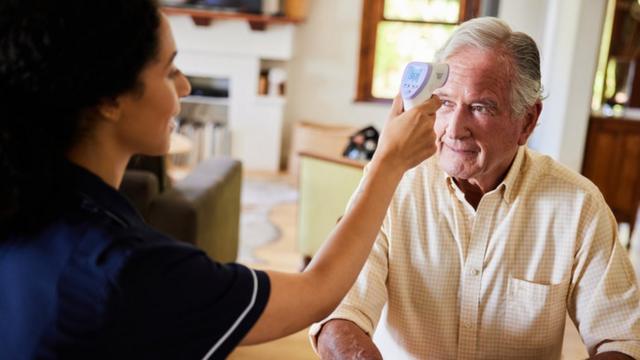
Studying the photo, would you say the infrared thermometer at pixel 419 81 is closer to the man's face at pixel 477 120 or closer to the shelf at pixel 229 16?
the man's face at pixel 477 120

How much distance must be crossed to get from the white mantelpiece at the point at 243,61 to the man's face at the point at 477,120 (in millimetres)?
4467

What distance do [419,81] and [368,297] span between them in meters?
0.43

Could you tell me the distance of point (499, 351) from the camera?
1.16 m

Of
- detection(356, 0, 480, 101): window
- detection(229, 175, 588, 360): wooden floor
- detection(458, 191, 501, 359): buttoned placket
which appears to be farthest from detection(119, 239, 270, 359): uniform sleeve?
detection(356, 0, 480, 101): window

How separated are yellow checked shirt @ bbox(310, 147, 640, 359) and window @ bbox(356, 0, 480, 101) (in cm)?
451

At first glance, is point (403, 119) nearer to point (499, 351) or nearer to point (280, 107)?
point (499, 351)

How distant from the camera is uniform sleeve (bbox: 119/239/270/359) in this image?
2.03 ft

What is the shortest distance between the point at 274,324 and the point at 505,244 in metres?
0.60

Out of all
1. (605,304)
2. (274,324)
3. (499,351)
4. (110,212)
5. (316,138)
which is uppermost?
(110,212)

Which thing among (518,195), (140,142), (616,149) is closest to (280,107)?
(616,149)

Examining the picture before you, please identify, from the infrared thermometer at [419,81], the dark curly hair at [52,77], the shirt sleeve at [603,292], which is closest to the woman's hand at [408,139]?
the infrared thermometer at [419,81]

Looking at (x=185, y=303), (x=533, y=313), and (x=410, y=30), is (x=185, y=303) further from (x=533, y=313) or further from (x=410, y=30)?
(x=410, y=30)

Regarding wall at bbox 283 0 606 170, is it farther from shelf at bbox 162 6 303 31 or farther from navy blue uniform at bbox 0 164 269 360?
navy blue uniform at bbox 0 164 269 360

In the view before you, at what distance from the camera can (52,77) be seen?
0.60 meters
